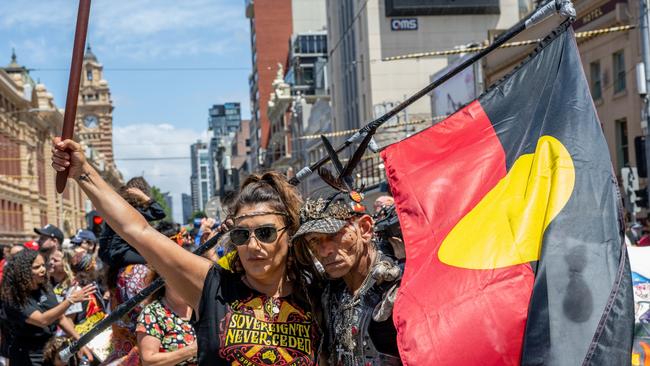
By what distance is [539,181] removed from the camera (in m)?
3.58

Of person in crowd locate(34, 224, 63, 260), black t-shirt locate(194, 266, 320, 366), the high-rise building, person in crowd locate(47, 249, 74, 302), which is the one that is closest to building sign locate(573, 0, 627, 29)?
person in crowd locate(34, 224, 63, 260)

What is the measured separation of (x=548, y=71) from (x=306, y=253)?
1256mm

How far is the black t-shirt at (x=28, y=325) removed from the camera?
7.84 m

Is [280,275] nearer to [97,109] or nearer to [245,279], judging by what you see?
[245,279]

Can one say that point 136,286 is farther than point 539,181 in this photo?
Yes

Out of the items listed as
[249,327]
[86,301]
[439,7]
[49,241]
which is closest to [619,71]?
[49,241]

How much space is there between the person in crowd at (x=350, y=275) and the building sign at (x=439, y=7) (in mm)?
43548

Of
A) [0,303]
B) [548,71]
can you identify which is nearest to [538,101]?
[548,71]

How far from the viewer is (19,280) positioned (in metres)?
7.91

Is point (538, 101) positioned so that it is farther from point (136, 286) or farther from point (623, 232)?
point (136, 286)

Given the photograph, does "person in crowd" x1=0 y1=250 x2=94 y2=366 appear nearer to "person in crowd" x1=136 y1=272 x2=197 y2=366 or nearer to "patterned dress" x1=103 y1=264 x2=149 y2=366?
"patterned dress" x1=103 y1=264 x2=149 y2=366

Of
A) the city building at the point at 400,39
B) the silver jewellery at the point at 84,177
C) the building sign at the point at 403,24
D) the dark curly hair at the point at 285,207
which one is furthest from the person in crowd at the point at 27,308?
the building sign at the point at 403,24

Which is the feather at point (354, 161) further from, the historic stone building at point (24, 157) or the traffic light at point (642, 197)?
the historic stone building at point (24, 157)

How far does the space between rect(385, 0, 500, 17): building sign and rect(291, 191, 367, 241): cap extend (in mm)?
43521
